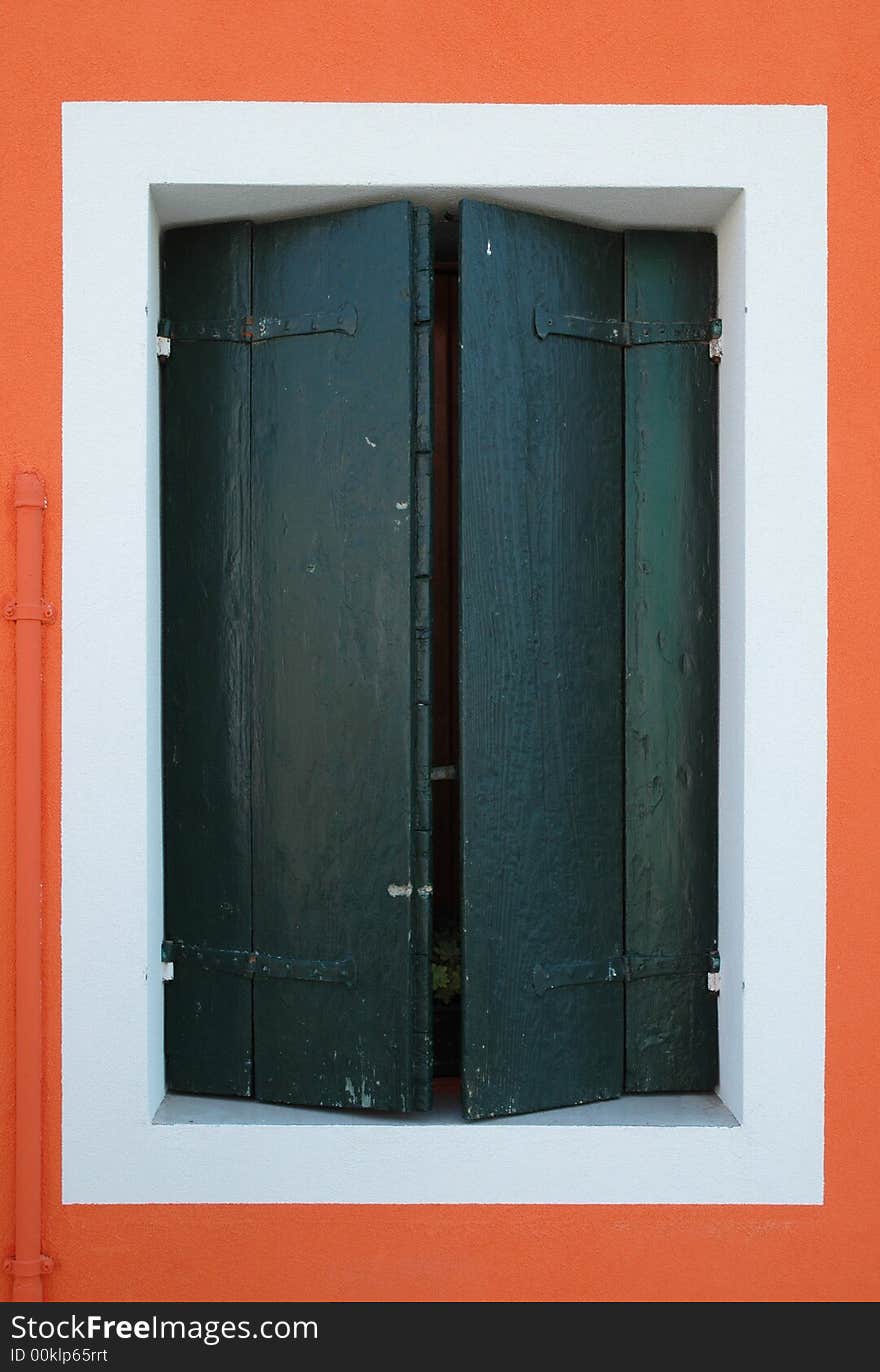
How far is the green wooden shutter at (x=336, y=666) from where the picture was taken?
2770 mm

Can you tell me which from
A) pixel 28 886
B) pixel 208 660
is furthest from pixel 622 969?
pixel 28 886

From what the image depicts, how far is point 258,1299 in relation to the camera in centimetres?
273

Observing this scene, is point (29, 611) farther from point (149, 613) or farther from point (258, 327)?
point (258, 327)

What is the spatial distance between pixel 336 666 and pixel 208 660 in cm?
31

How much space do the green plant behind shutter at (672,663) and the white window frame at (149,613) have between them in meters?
0.17

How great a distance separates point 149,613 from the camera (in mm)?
2758

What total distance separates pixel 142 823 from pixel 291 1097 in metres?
0.71

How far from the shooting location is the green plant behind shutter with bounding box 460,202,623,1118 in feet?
9.08

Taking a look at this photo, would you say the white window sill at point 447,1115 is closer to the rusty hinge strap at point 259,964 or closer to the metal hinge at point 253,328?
the rusty hinge strap at point 259,964

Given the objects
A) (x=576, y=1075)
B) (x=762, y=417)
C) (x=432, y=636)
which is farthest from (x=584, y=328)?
(x=576, y=1075)

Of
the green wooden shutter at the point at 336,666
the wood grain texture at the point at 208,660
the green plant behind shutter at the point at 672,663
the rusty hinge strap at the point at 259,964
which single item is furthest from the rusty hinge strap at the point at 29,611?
the green plant behind shutter at the point at 672,663

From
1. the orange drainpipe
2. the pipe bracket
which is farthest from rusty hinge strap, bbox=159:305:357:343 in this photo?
the pipe bracket

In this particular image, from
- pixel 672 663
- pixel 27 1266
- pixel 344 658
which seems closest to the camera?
pixel 27 1266
